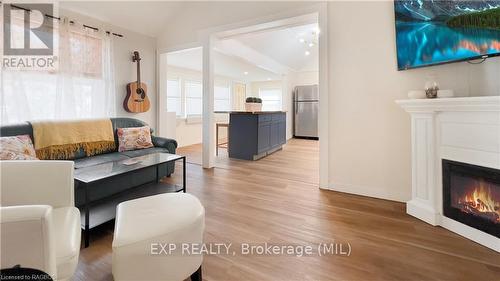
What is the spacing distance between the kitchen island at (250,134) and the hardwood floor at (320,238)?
1.57 metres

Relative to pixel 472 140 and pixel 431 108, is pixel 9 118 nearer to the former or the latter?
pixel 431 108

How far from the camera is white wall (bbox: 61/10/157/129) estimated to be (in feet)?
12.2

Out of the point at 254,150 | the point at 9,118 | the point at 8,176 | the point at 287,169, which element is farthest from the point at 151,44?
the point at 8,176

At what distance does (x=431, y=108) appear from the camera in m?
1.91

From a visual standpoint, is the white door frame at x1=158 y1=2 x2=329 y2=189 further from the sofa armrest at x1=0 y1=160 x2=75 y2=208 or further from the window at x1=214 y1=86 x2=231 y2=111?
the window at x1=214 y1=86 x2=231 y2=111

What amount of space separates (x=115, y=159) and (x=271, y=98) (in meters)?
7.34

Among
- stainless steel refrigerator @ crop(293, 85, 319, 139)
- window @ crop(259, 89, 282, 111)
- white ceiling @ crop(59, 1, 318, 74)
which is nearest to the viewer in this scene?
white ceiling @ crop(59, 1, 318, 74)

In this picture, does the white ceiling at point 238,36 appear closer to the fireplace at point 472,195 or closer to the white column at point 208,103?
the white column at point 208,103

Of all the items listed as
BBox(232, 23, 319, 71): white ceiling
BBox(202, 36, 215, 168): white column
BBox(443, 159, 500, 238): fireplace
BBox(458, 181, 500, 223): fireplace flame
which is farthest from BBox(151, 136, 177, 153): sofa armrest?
BBox(458, 181, 500, 223): fireplace flame

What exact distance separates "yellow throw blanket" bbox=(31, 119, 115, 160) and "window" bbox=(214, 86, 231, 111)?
16.3 ft

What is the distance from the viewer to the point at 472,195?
175cm

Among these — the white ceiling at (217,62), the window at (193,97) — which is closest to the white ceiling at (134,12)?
the white ceiling at (217,62)

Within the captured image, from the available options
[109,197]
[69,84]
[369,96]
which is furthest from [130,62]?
[369,96]

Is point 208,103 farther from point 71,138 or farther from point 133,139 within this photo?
point 71,138
